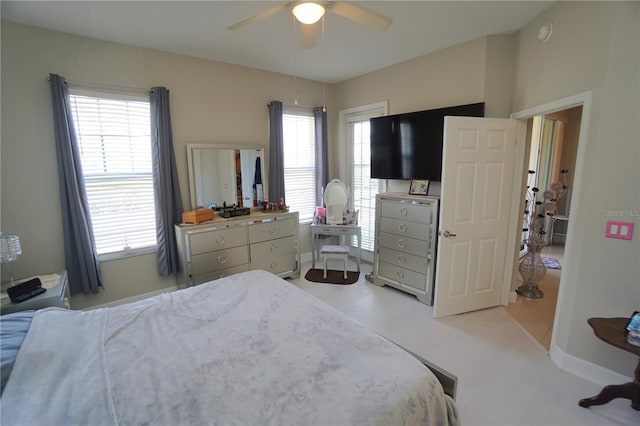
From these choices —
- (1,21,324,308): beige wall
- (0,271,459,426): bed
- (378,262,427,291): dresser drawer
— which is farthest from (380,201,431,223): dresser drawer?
(1,21,324,308): beige wall

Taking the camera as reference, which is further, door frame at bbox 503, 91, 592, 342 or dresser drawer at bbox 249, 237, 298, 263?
dresser drawer at bbox 249, 237, 298, 263

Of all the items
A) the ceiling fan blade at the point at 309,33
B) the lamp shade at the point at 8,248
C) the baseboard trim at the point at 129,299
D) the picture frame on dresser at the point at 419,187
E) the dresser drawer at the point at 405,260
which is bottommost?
the baseboard trim at the point at 129,299

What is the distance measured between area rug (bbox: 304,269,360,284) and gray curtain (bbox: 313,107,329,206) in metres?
1.07

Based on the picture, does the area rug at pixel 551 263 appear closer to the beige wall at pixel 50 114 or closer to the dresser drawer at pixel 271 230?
the dresser drawer at pixel 271 230

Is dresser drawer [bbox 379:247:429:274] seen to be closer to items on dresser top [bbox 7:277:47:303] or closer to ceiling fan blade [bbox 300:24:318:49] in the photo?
ceiling fan blade [bbox 300:24:318:49]

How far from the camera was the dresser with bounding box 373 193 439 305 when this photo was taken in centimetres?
304

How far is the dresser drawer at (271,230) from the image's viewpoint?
3451 mm

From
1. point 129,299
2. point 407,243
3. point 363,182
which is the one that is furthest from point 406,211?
point 129,299

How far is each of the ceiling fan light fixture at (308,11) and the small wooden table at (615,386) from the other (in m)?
2.57

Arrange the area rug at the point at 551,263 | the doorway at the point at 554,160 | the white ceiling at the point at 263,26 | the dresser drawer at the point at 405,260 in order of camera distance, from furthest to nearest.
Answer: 1. the doorway at the point at 554,160
2. the area rug at the point at 551,263
3. the dresser drawer at the point at 405,260
4. the white ceiling at the point at 263,26

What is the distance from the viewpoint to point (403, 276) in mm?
3357

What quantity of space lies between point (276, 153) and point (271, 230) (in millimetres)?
1079

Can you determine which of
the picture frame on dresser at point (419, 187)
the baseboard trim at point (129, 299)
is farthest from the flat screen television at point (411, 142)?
the baseboard trim at point (129, 299)

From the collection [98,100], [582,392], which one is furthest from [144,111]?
[582,392]
